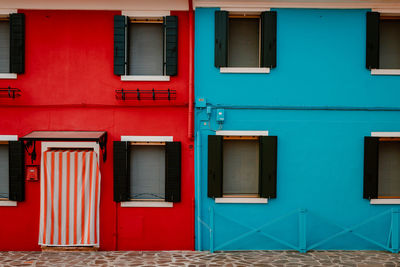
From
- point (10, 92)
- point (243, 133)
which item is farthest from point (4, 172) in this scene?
point (243, 133)

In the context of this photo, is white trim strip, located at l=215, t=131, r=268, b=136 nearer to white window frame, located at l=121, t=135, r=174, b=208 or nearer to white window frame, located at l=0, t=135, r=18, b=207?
white window frame, located at l=121, t=135, r=174, b=208

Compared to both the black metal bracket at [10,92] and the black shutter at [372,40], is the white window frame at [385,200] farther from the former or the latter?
the black metal bracket at [10,92]

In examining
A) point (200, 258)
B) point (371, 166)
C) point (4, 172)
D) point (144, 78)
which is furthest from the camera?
point (4, 172)

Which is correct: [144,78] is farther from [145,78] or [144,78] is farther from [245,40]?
[245,40]

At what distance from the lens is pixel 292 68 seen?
8.12 meters

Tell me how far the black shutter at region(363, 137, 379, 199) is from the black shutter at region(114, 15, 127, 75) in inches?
240

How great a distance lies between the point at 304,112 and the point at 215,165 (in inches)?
98.7

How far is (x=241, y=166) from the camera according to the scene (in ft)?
27.3

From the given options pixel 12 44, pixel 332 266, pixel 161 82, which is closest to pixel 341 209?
pixel 332 266

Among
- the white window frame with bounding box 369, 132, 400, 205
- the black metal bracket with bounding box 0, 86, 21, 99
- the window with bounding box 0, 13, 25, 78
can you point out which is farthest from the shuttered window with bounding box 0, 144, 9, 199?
the white window frame with bounding box 369, 132, 400, 205

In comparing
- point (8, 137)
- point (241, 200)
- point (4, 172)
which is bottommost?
point (241, 200)

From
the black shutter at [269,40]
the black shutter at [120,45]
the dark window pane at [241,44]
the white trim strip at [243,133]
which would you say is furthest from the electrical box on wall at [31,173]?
the black shutter at [269,40]

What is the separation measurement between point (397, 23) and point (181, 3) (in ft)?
17.7

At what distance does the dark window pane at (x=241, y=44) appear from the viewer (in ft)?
27.4
